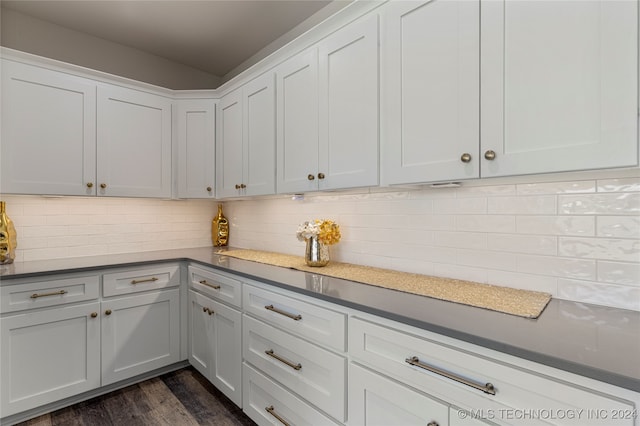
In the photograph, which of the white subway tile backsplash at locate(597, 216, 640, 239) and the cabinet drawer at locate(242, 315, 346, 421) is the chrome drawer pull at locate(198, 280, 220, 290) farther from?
the white subway tile backsplash at locate(597, 216, 640, 239)

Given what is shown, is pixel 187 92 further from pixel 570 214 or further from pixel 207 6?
pixel 570 214

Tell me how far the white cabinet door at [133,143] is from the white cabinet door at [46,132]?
71mm

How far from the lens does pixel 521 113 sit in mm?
1107

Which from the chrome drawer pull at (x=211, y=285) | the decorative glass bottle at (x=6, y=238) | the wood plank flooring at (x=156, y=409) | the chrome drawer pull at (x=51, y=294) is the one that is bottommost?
the wood plank flooring at (x=156, y=409)

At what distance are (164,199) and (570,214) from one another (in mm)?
2804

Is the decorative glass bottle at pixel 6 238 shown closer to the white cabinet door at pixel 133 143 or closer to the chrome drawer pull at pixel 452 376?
the white cabinet door at pixel 133 143

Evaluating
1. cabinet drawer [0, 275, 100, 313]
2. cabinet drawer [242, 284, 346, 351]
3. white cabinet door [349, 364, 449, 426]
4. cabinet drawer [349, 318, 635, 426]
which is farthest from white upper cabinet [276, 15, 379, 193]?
cabinet drawer [0, 275, 100, 313]

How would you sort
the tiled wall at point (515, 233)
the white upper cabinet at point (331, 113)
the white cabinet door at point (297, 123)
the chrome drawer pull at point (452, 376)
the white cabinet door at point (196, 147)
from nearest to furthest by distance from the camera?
the chrome drawer pull at point (452, 376) < the tiled wall at point (515, 233) < the white upper cabinet at point (331, 113) < the white cabinet door at point (297, 123) < the white cabinet door at point (196, 147)

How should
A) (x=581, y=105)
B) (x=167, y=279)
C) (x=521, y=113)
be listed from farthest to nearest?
1. (x=167, y=279)
2. (x=521, y=113)
3. (x=581, y=105)

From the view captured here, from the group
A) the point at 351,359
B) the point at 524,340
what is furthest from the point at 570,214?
the point at 351,359

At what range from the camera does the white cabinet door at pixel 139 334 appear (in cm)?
220

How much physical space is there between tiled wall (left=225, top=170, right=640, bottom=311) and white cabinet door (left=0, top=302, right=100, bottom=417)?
5.55 ft

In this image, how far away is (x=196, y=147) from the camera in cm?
279

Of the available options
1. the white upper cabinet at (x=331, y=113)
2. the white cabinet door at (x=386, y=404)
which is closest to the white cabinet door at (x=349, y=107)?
the white upper cabinet at (x=331, y=113)
